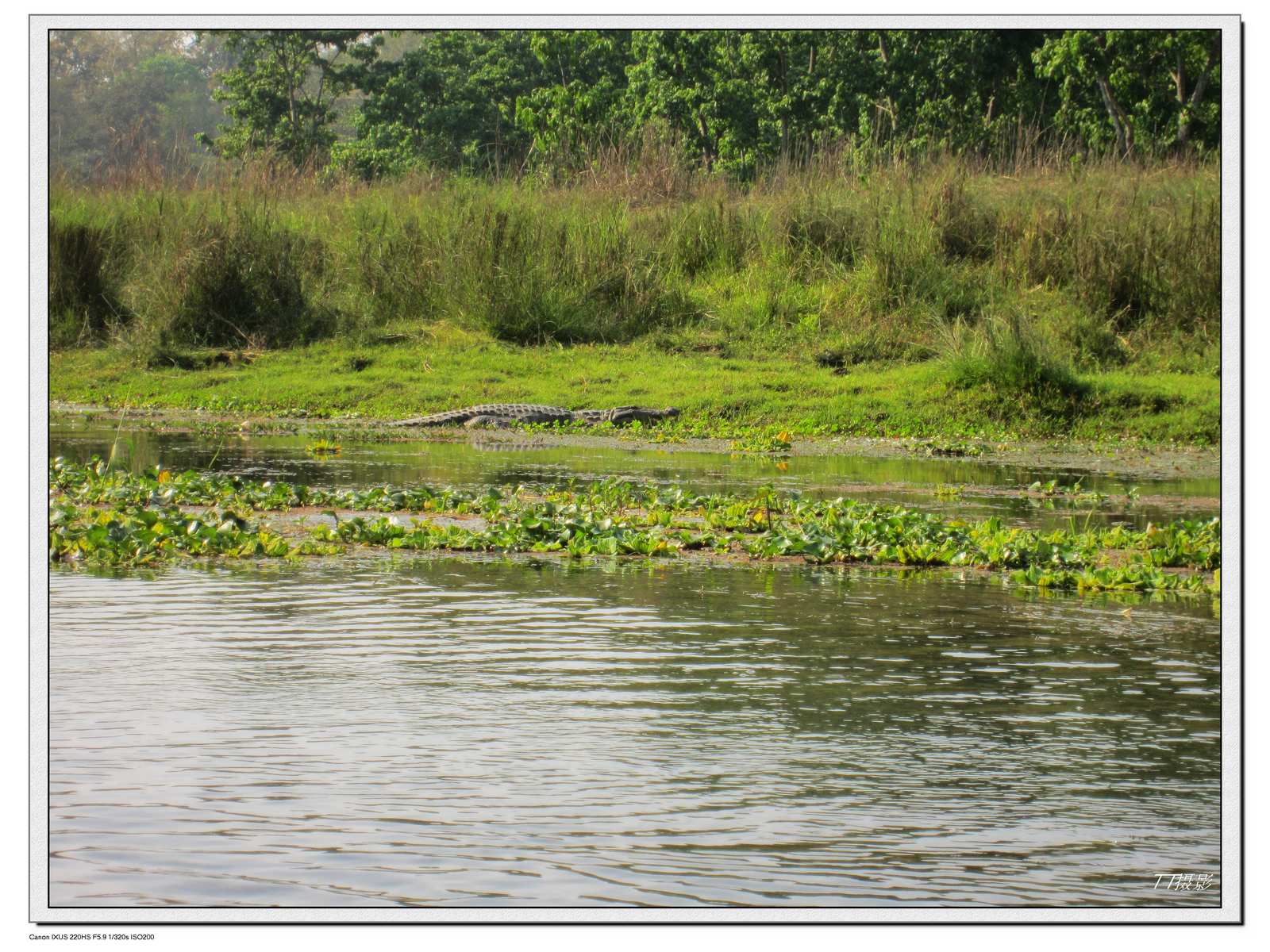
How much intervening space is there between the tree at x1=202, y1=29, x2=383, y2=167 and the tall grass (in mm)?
3468

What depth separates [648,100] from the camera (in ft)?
63.2

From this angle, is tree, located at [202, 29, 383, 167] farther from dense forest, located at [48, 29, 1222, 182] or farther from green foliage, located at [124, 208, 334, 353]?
green foliage, located at [124, 208, 334, 353]

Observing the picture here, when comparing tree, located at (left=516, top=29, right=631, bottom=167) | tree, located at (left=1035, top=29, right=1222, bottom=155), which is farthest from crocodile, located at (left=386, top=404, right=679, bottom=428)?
tree, located at (left=516, top=29, right=631, bottom=167)

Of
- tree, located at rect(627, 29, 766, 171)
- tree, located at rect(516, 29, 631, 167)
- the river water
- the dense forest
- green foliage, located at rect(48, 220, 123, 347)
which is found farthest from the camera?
tree, located at rect(627, 29, 766, 171)

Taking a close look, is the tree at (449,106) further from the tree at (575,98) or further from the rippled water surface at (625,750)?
the rippled water surface at (625,750)

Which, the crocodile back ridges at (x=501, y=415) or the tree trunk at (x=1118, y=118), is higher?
the tree trunk at (x=1118, y=118)

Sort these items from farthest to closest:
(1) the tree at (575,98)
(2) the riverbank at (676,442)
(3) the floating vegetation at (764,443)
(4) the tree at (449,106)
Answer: (4) the tree at (449,106)
(1) the tree at (575,98)
(3) the floating vegetation at (764,443)
(2) the riverbank at (676,442)

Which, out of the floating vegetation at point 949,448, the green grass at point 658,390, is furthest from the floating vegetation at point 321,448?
the floating vegetation at point 949,448

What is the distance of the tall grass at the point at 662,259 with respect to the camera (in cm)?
1369

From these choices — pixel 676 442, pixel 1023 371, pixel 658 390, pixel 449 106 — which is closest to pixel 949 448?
pixel 1023 371

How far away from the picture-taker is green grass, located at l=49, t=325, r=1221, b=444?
38.0 feet

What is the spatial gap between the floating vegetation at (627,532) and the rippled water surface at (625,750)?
633mm

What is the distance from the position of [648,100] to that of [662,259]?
442 cm

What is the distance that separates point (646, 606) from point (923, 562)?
1.55 metres
